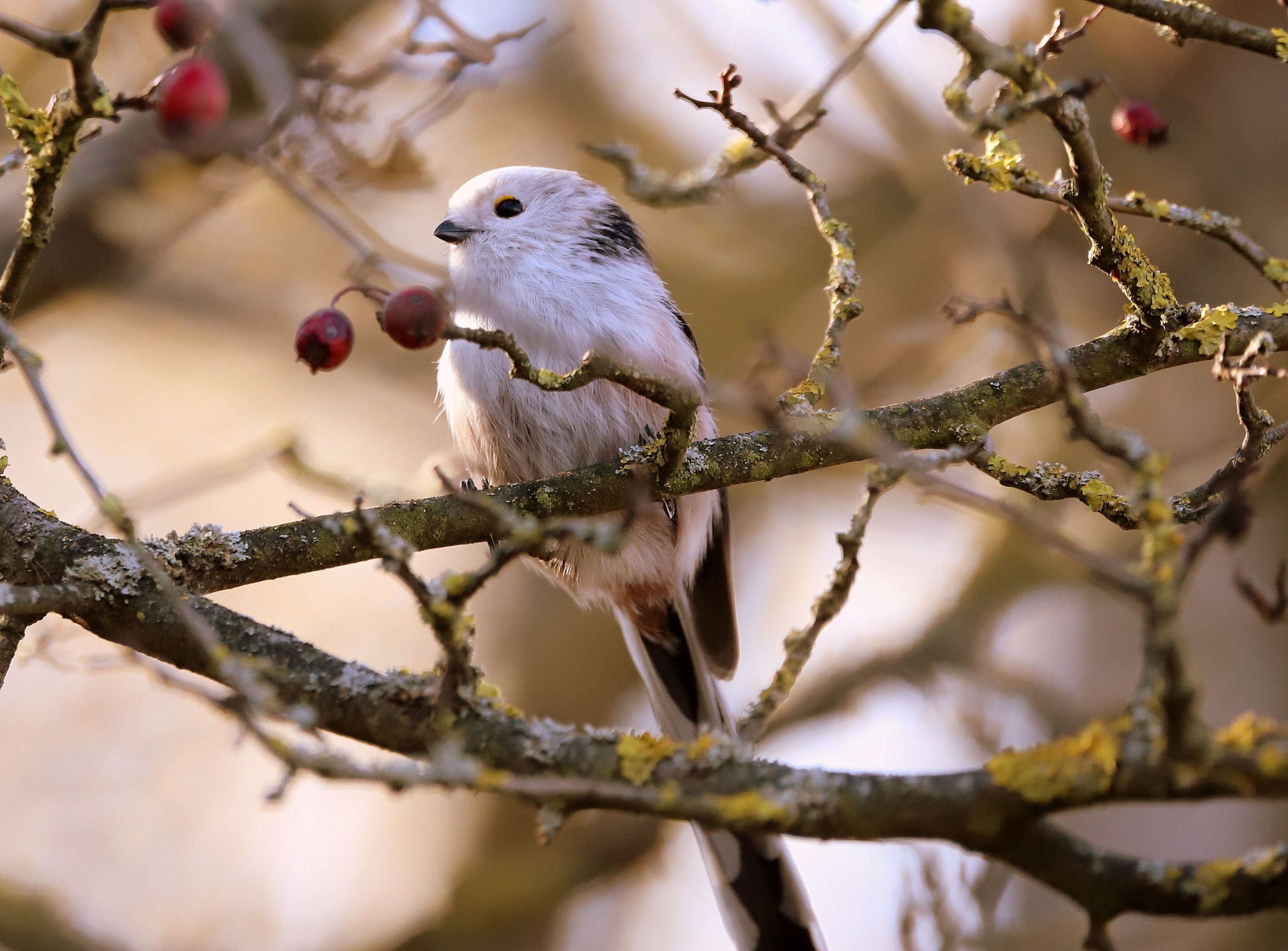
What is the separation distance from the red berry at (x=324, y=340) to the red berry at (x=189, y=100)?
349mm

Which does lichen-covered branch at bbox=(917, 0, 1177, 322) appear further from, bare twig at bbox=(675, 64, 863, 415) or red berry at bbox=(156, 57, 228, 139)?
red berry at bbox=(156, 57, 228, 139)

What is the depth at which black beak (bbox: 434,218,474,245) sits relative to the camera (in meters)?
3.18

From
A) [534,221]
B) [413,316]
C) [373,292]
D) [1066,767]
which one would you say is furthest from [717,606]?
[1066,767]

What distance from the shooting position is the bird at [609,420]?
8.89 ft

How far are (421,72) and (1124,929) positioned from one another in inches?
154

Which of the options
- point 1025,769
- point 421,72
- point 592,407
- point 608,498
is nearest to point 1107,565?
point 1025,769

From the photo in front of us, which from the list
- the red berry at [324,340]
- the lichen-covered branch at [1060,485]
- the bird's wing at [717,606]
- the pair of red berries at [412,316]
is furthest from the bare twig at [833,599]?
the bird's wing at [717,606]

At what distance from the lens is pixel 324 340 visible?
194 centimetres

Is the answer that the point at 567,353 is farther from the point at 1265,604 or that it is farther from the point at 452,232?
the point at 1265,604

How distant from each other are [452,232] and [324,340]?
4.35 feet

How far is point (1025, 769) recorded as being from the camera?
4.37 feet

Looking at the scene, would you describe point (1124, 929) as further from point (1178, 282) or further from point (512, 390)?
point (512, 390)

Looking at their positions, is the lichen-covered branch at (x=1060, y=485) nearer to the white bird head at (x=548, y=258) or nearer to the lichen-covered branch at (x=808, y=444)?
the lichen-covered branch at (x=808, y=444)

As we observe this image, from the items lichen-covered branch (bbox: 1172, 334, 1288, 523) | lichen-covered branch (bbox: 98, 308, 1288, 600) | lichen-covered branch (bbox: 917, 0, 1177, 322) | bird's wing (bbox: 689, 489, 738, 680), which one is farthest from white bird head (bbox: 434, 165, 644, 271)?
lichen-covered branch (bbox: 1172, 334, 1288, 523)
